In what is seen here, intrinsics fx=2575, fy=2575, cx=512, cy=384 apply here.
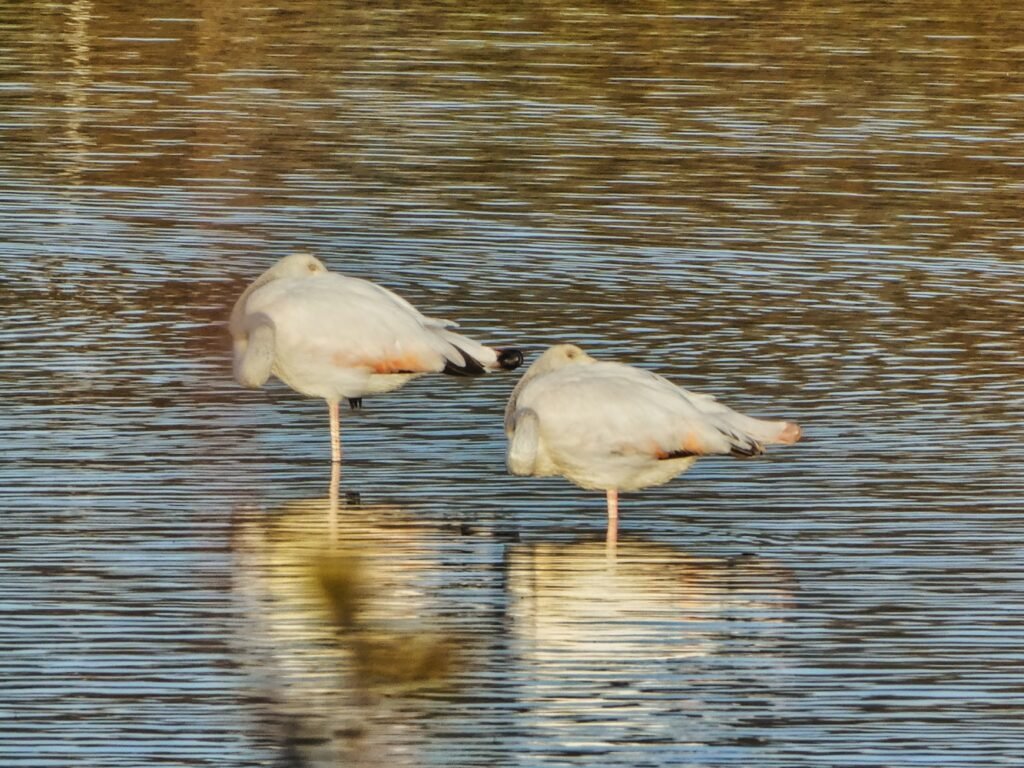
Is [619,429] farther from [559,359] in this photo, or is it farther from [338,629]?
[338,629]

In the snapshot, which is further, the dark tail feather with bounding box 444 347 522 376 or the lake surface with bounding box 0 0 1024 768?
the dark tail feather with bounding box 444 347 522 376

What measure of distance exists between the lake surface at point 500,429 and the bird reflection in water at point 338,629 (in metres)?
0.02

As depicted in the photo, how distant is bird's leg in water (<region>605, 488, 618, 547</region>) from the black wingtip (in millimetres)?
1063

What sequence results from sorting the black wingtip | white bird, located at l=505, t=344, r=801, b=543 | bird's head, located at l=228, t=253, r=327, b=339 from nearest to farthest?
white bird, located at l=505, t=344, r=801, b=543 → the black wingtip → bird's head, located at l=228, t=253, r=327, b=339

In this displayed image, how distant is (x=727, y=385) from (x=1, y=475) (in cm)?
353

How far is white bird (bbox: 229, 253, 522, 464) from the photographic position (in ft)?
34.4

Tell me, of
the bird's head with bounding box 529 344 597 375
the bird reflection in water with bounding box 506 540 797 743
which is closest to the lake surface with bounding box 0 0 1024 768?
the bird reflection in water with bounding box 506 540 797 743

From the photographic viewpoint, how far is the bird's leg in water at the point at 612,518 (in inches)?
369

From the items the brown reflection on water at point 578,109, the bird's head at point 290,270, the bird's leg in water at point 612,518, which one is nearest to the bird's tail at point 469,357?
the bird's head at point 290,270

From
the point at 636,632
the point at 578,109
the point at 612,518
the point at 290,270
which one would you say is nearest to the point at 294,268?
the point at 290,270

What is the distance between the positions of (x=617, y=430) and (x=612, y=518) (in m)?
0.37

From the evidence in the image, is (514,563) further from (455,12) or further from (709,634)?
→ (455,12)

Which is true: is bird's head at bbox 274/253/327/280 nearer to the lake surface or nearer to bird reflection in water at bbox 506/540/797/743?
the lake surface

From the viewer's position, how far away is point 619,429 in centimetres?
927
